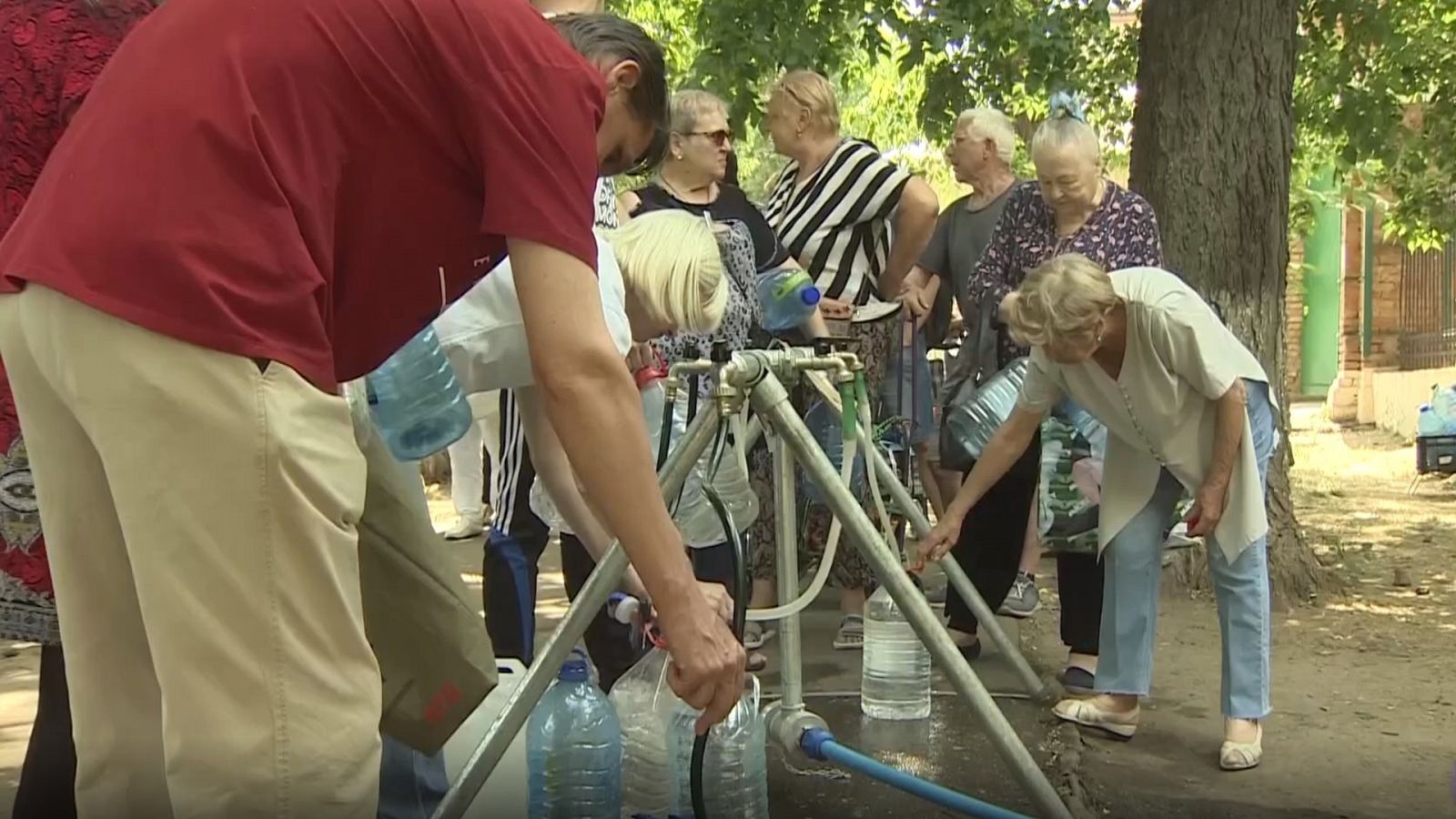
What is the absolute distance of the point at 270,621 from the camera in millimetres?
1622

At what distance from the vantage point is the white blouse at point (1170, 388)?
3.67 metres

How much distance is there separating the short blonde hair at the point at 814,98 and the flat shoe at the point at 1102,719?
2.24 meters

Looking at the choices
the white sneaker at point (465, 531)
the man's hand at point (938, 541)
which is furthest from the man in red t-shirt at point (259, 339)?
the white sneaker at point (465, 531)

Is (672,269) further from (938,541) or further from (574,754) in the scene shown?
(938,541)

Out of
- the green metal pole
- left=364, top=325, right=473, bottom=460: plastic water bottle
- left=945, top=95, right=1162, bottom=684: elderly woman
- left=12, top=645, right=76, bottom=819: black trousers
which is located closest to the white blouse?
left=945, top=95, right=1162, bottom=684: elderly woman

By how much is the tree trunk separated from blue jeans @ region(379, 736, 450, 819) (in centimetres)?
409

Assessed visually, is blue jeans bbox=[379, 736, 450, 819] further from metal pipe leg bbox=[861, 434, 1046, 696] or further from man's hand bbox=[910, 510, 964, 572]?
man's hand bbox=[910, 510, 964, 572]

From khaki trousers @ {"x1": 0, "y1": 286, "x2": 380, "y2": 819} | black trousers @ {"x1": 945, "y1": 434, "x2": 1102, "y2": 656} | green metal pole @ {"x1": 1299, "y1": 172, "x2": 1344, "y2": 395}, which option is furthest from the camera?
green metal pole @ {"x1": 1299, "y1": 172, "x2": 1344, "y2": 395}

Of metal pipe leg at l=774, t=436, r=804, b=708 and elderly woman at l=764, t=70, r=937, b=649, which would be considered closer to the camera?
metal pipe leg at l=774, t=436, r=804, b=708

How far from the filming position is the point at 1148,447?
3873mm

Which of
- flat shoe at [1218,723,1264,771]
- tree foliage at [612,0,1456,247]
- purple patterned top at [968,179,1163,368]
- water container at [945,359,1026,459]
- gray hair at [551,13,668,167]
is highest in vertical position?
tree foliage at [612,0,1456,247]

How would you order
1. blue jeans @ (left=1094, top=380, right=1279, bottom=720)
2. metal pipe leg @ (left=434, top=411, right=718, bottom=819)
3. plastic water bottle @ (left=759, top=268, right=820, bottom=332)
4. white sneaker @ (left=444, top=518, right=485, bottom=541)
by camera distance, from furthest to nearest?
1. white sneaker @ (left=444, top=518, right=485, bottom=541)
2. plastic water bottle @ (left=759, top=268, right=820, bottom=332)
3. blue jeans @ (left=1094, top=380, right=1279, bottom=720)
4. metal pipe leg @ (left=434, top=411, right=718, bottom=819)

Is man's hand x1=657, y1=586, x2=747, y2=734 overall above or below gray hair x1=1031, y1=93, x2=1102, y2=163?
below

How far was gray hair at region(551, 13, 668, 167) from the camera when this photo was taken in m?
2.11
